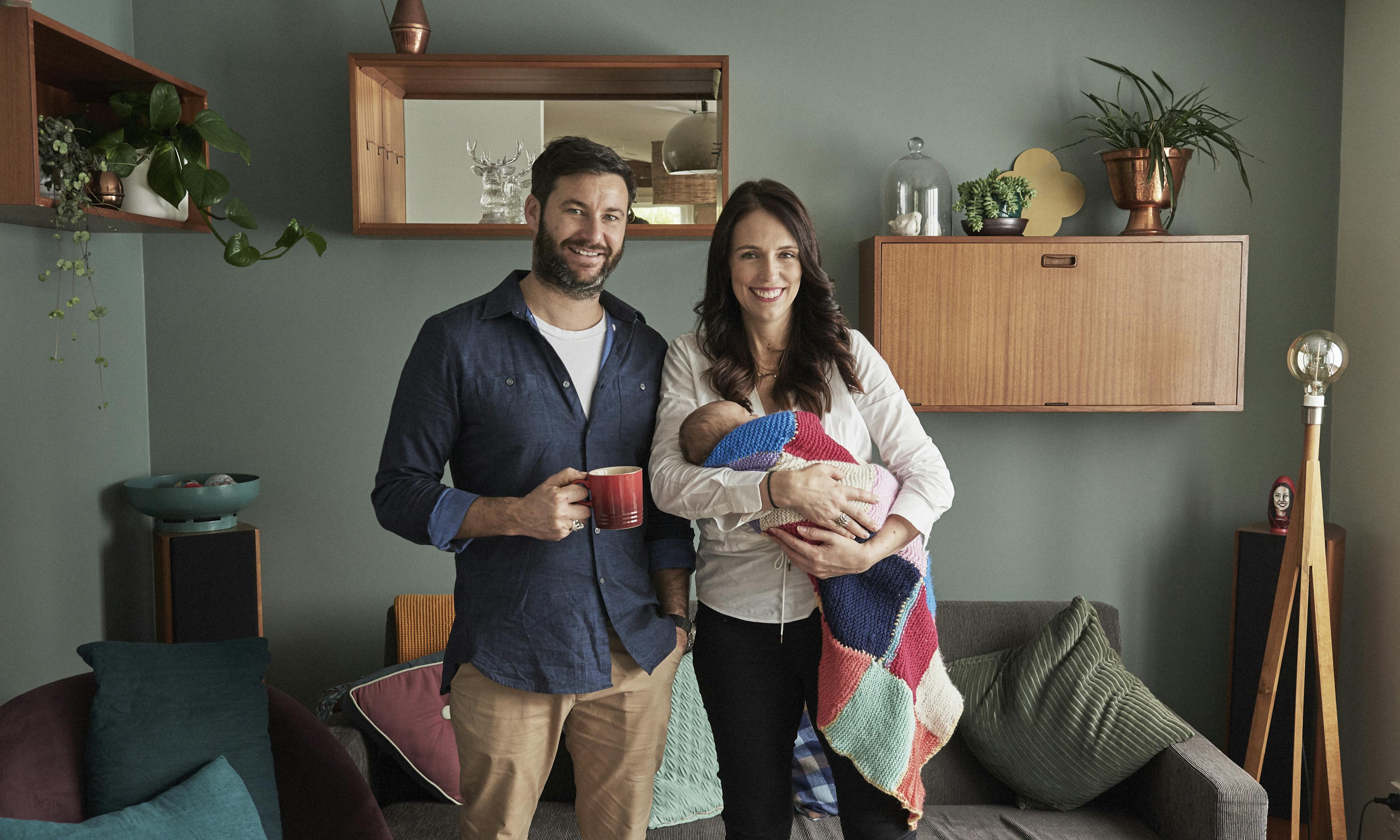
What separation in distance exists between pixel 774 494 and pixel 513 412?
47 centimetres

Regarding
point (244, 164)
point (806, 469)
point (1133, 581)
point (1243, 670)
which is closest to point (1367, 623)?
point (1243, 670)

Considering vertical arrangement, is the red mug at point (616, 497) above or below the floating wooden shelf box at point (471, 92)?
below

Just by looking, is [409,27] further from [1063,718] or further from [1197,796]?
[1197,796]

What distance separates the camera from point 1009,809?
7.47ft

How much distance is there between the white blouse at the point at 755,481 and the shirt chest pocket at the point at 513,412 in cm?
20

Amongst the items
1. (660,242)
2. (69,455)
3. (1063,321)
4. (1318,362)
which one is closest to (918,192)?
(1063,321)

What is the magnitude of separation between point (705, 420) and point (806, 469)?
0.20 m

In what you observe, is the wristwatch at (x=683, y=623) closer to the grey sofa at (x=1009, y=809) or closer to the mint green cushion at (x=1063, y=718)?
the grey sofa at (x=1009, y=809)

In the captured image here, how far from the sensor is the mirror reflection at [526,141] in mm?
2756

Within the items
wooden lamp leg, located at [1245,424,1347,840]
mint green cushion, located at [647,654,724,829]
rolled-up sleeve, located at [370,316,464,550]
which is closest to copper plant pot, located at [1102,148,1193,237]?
wooden lamp leg, located at [1245,424,1347,840]

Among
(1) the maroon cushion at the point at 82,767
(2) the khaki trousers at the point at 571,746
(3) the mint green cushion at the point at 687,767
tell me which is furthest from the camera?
(3) the mint green cushion at the point at 687,767

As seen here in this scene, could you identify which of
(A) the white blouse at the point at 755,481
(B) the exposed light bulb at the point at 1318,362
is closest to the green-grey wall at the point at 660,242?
(B) the exposed light bulb at the point at 1318,362

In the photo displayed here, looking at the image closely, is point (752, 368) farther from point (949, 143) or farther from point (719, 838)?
point (949, 143)

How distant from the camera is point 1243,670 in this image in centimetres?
262
